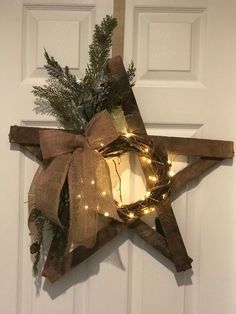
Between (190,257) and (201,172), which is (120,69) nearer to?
(201,172)

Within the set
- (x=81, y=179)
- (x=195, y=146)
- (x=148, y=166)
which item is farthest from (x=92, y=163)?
(x=195, y=146)

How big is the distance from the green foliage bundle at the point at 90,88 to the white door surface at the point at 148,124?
0.08m

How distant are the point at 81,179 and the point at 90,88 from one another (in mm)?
209

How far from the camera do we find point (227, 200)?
106cm

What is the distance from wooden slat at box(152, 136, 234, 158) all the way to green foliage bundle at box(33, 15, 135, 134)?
0.53 ft

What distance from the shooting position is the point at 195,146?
1028 mm

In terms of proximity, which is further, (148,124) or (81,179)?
(148,124)

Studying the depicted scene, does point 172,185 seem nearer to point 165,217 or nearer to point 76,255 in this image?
point 165,217

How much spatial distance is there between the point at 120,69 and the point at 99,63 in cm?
6

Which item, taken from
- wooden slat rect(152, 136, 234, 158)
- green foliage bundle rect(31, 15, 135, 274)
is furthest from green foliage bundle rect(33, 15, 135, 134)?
wooden slat rect(152, 136, 234, 158)

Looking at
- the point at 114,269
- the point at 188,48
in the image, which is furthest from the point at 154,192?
the point at 188,48

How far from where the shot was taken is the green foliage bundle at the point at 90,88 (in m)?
0.97

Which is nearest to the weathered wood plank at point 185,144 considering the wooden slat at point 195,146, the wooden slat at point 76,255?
the wooden slat at point 195,146

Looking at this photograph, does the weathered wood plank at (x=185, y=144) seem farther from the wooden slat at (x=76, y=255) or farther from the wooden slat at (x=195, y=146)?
the wooden slat at (x=76, y=255)
